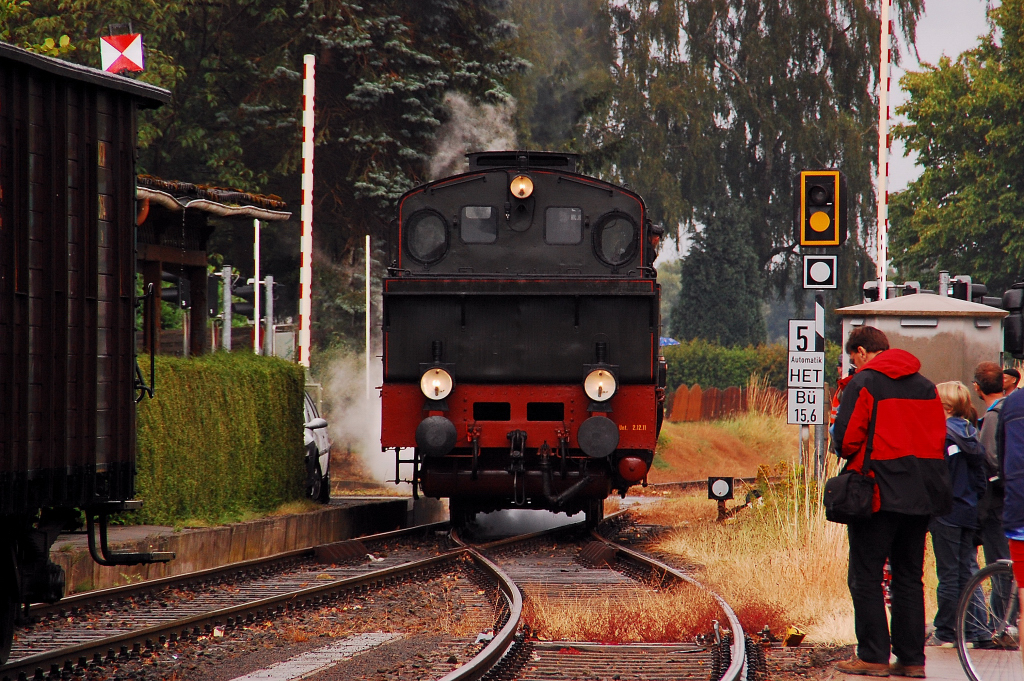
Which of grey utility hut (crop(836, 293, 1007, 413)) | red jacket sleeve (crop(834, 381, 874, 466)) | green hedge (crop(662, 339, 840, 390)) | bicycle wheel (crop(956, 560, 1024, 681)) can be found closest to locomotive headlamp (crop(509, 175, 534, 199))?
grey utility hut (crop(836, 293, 1007, 413))

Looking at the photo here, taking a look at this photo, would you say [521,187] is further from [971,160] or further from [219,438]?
[971,160]

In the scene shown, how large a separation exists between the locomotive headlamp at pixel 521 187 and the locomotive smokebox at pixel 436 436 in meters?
2.84

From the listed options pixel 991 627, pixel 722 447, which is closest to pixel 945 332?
pixel 991 627

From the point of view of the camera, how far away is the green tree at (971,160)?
4056 centimetres

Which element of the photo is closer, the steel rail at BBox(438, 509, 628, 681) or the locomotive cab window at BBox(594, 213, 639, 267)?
the steel rail at BBox(438, 509, 628, 681)

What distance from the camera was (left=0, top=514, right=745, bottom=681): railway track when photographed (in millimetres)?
7064

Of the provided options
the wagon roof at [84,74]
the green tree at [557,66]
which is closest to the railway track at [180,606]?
the wagon roof at [84,74]

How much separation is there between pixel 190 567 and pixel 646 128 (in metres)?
38.2

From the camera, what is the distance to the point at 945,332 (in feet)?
44.9

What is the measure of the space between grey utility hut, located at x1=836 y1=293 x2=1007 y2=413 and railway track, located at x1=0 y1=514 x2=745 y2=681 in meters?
4.00

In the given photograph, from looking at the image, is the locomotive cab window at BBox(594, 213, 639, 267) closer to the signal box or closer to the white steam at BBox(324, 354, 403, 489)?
the signal box

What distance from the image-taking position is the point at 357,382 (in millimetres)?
30484

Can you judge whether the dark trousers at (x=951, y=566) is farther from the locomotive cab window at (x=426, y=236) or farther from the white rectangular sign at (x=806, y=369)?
the locomotive cab window at (x=426, y=236)

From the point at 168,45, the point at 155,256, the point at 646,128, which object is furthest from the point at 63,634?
the point at 646,128
